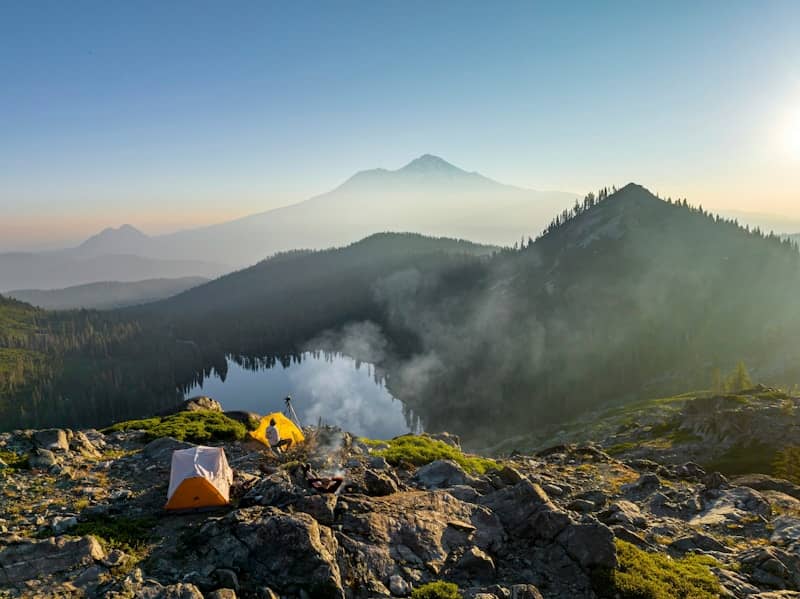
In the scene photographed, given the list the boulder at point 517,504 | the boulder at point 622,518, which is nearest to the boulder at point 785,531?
the boulder at point 622,518

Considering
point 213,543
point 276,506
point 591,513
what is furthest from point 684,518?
point 213,543

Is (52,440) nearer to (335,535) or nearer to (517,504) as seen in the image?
(335,535)

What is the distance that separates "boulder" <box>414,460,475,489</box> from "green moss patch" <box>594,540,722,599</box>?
1076 cm

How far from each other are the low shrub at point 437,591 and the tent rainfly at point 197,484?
12.3m

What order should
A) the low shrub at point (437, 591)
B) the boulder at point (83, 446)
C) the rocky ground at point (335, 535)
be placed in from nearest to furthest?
the low shrub at point (437, 591), the rocky ground at point (335, 535), the boulder at point (83, 446)

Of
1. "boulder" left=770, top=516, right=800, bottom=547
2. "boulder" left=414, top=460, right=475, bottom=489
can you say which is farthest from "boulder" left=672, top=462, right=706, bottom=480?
"boulder" left=414, top=460, right=475, bottom=489

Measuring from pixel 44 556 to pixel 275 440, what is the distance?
66.2ft

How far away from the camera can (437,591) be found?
58.7 ft

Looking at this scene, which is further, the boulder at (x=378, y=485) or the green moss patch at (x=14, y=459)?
the green moss patch at (x=14, y=459)

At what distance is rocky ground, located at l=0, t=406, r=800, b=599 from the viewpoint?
58.9ft

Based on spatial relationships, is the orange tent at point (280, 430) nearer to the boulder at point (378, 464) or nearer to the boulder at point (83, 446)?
the boulder at point (378, 464)

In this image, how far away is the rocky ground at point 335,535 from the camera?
58.9 ft

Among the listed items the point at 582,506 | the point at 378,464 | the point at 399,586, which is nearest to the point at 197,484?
the point at 399,586

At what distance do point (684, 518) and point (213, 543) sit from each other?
108ft
